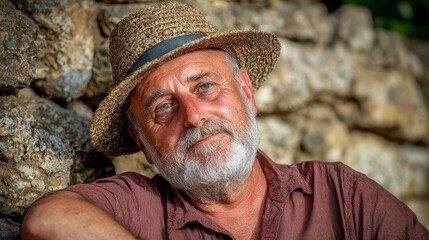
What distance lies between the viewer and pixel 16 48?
374 cm

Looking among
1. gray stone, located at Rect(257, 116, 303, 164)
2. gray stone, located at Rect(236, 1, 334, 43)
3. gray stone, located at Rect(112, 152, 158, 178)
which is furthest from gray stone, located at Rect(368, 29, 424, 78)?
gray stone, located at Rect(112, 152, 158, 178)

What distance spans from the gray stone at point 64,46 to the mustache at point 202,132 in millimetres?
994

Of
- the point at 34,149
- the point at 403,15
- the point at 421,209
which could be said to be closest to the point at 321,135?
the point at 421,209

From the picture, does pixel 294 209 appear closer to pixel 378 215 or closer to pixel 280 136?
pixel 378 215

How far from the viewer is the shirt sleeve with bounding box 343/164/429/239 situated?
3.40 metres

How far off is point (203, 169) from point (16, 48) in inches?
45.4

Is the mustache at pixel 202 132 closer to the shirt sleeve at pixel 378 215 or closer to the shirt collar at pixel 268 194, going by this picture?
the shirt collar at pixel 268 194

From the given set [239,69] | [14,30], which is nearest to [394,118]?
[239,69]

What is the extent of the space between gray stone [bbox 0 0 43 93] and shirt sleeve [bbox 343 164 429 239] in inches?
67.3

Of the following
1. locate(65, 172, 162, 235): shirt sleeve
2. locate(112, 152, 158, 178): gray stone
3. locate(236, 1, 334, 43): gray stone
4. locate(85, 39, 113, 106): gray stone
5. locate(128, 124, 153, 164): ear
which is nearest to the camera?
locate(65, 172, 162, 235): shirt sleeve

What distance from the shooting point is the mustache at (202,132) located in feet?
11.1

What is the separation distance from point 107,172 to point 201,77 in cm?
101

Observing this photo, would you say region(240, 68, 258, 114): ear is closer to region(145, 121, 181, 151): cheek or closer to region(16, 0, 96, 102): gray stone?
region(145, 121, 181, 151): cheek

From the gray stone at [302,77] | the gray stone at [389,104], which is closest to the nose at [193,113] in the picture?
the gray stone at [302,77]
